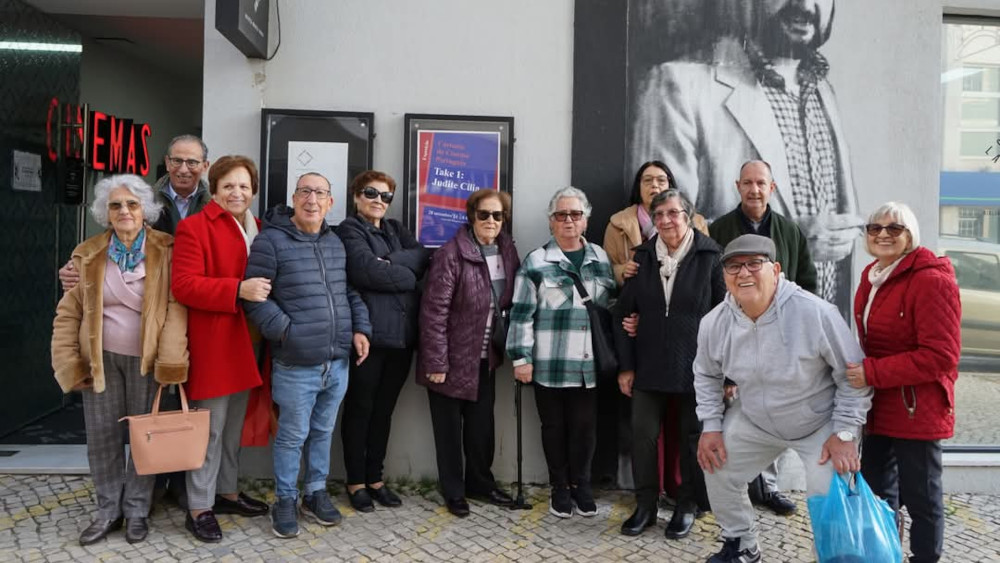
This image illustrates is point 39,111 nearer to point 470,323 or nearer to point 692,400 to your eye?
point 470,323

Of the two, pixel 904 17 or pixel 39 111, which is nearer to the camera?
pixel 904 17

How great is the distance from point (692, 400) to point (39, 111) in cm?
559

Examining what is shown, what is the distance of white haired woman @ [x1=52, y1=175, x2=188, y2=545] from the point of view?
3.63 meters

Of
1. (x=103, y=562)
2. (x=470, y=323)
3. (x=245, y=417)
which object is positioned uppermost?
(x=470, y=323)

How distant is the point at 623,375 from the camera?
415 centimetres

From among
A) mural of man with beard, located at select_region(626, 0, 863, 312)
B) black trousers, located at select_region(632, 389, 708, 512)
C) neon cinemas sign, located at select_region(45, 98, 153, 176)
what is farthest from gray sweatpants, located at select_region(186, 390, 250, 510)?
neon cinemas sign, located at select_region(45, 98, 153, 176)

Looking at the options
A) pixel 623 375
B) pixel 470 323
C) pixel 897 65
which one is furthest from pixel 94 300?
pixel 897 65

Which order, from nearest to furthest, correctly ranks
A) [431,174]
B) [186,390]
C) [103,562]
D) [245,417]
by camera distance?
[103,562]
[186,390]
[245,417]
[431,174]

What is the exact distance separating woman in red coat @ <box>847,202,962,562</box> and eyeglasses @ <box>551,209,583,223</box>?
150 centimetres

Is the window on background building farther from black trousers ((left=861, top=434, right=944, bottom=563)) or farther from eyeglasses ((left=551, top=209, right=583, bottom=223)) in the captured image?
eyeglasses ((left=551, top=209, right=583, bottom=223))

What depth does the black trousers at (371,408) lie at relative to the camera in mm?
4219

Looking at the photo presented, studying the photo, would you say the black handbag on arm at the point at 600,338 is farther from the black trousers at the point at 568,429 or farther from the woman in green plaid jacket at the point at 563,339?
the black trousers at the point at 568,429

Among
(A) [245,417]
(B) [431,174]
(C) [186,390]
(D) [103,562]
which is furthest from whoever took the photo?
(B) [431,174]

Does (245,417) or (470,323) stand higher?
(470,323)
